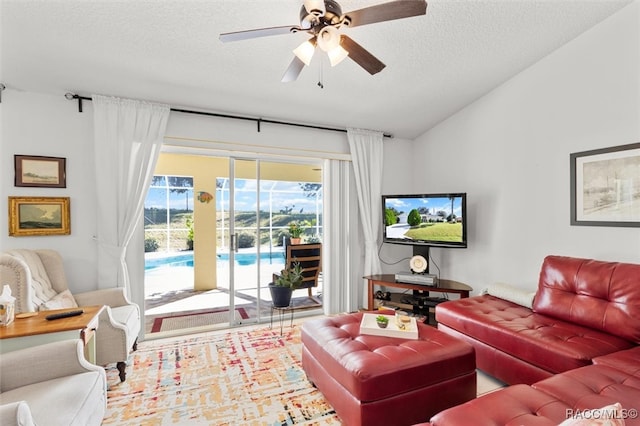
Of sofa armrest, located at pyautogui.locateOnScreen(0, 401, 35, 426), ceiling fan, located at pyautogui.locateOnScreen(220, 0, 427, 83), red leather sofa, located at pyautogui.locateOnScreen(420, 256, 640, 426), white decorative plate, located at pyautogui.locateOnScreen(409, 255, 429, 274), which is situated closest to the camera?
sofa armrest, located at pyautogui.locateOnScreen(0, 401, 35, 426)

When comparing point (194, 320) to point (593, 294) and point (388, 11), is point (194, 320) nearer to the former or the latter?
point (388, 11)

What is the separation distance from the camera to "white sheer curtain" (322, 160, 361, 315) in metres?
3.96

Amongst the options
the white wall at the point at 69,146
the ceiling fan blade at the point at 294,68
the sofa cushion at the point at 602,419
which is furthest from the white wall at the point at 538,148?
the white wall at the point at 69,146

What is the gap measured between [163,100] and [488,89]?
3.48 m

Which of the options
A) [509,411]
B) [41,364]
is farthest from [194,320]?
[509,411]

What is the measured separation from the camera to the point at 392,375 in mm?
1655

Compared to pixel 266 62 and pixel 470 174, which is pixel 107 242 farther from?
pixel 470 174

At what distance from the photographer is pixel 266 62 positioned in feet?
8.43

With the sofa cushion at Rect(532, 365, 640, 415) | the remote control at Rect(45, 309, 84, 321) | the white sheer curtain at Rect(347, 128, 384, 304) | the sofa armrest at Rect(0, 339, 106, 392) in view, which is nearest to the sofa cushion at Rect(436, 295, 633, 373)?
the sofa cushion at Rect(532, 365, 640, 415)

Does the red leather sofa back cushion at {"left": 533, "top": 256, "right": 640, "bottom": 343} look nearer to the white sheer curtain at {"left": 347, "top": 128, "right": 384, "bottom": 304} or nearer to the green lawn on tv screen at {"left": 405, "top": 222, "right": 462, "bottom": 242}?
the green lawn on tv screen at {"left": 405, "top": 222, "right": 462, "bottom": 242}

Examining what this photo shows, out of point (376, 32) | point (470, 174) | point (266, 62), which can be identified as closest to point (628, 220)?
point (470, 174)

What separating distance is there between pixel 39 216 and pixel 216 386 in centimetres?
222

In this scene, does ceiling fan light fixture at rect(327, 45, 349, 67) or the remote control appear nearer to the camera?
ceiling fan light fixture at rect(327, 45, 349, 67)

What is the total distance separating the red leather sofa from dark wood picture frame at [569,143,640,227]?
1.39ft
